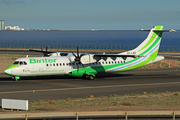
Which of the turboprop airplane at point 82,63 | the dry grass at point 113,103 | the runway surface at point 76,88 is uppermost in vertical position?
the turboprop airplane at point 82,63

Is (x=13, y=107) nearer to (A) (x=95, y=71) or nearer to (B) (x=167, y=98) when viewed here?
(B) (x=167, y=98)

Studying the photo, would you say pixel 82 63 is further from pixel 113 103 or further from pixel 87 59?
pixel 113 103

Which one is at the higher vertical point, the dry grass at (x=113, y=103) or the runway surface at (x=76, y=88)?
the runway surface at (x=76, y=88)

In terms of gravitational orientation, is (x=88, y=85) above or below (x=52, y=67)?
below

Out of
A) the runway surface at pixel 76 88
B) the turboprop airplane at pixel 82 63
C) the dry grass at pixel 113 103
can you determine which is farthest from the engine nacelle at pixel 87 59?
the dry grass at pixel 113 103

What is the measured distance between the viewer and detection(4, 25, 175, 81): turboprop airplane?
3612 centimetres

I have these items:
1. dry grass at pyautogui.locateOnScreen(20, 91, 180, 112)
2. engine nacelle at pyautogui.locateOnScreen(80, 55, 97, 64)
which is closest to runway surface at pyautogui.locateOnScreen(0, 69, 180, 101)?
dry grass at pyautogui.locateOnScreen(20, 91, 180, 112)

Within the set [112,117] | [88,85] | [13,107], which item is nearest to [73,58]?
[88,85]

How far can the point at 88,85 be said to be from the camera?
34688 mm

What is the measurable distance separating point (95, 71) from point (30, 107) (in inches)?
738

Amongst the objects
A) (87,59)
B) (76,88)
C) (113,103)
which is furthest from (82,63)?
(113,103)

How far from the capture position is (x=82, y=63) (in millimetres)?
38781

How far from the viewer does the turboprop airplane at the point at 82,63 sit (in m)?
36.1

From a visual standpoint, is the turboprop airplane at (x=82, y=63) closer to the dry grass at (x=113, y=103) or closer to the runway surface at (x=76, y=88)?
the runway surface at (x=76, y=88)
